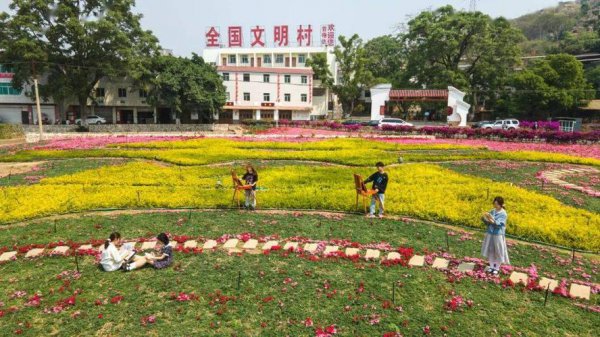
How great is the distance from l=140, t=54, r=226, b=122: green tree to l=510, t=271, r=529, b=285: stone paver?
45541mm

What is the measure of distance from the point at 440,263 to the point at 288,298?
3.44 m

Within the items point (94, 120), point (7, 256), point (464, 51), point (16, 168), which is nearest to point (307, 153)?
point (16, 168)

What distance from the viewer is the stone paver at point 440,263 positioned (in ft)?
28.5

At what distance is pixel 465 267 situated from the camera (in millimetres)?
8633

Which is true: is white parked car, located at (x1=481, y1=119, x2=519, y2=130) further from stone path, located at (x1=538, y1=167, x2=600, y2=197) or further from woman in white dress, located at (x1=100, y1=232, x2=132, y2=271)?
woman in white dress, located at (x1=100, y1=232, x2=132, y2=271)

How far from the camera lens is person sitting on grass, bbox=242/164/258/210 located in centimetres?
1258

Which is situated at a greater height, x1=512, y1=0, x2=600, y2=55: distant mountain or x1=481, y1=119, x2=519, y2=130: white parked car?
x1=512, y1=0, x2=600, y2=55: distant mountain

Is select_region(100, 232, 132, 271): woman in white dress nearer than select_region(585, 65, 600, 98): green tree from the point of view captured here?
Yes

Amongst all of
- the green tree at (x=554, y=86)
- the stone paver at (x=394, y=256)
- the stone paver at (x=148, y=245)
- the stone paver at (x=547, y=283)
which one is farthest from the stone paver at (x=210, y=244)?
the green tree at (x=554, y=86)

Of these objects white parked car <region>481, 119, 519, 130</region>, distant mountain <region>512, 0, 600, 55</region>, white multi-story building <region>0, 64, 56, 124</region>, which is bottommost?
white parked car <region>481, 119, 519, 130</region>

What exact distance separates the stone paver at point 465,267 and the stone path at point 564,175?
30.3 feet

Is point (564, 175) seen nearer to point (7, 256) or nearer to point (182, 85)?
point (7, 256)

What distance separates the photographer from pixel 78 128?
42.3 meters

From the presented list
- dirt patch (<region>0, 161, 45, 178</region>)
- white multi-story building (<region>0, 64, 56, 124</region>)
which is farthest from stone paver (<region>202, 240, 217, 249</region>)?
white multi-story building (<region>0, 64, 56, 124</region>)
